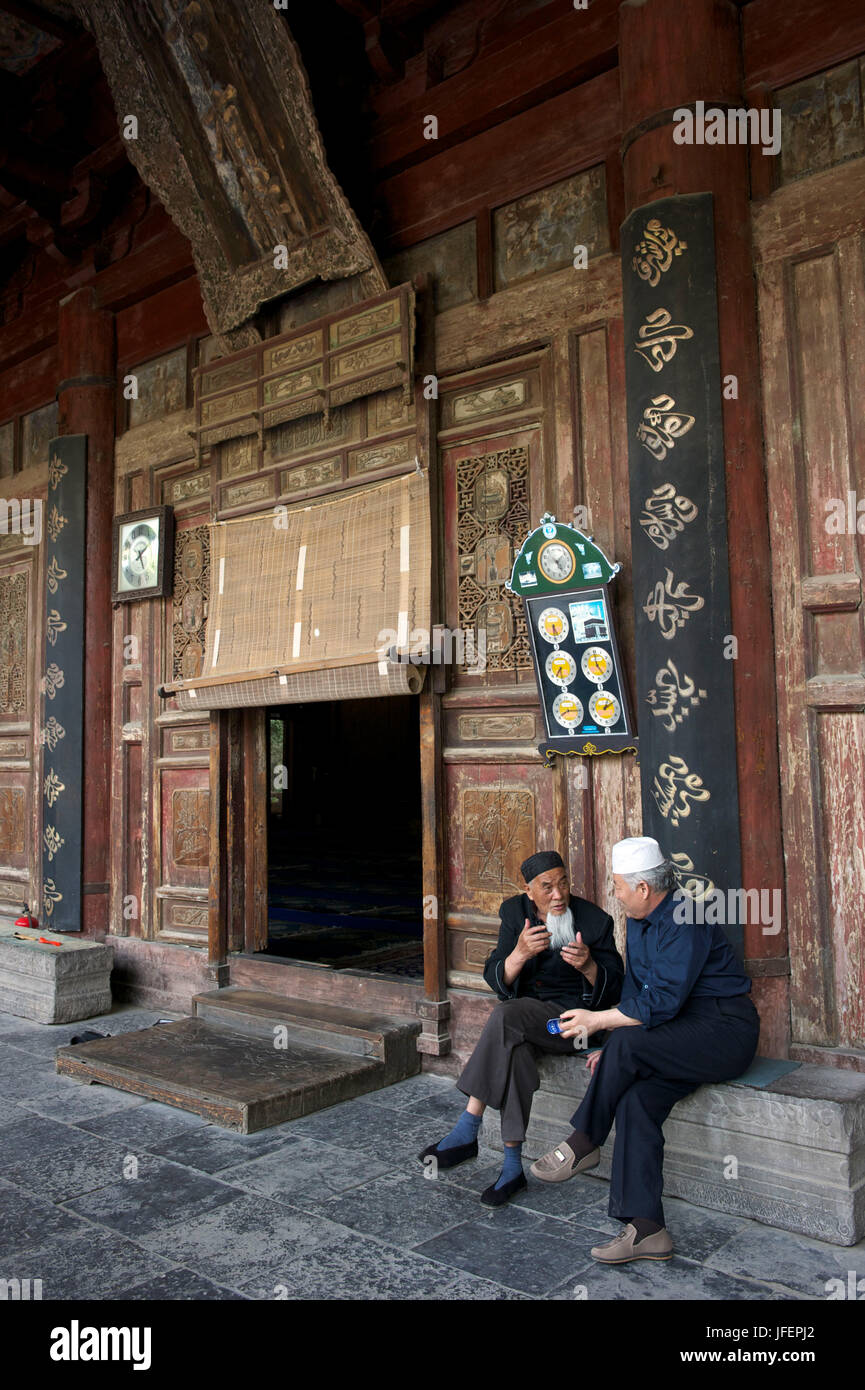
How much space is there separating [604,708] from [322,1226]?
7.49 ft

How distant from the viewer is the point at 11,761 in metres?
7.95

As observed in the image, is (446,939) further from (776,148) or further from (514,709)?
(776,148)

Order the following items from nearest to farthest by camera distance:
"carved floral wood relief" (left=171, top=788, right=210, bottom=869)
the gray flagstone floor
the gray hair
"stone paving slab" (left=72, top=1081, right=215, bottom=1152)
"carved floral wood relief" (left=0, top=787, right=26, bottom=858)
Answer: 1. the gray flagstone floor
2. the gray hair
3. "stone paving slab" (left=72, top=1081, right=215, bottom=1152)
4. "carved floral wood relief" (left=171, top=788, right=210, bottom=869)
5. "carved floral wood relief" (left=0, top=787, right=26, bottom=858)

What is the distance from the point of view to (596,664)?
169 inches

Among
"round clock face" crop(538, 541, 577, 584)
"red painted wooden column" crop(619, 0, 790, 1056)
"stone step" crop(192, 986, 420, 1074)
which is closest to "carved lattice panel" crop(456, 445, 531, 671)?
"round clock face" crop(538, 541, 577, 584)

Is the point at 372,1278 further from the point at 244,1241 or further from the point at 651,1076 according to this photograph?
the point at 651,1076

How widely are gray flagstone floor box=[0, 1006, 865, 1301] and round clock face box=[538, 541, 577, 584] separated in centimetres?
242

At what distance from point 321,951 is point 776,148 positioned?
542 centimetres

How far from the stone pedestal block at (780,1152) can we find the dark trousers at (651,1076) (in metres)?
0.14

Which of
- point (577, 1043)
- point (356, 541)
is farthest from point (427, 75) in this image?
point (577, 1043)

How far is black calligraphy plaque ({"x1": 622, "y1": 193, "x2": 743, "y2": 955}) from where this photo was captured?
375cm

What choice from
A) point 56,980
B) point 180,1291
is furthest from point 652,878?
point 56,980

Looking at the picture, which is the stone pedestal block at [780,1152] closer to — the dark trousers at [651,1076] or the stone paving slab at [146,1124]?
the dark trousers at [651,1076]

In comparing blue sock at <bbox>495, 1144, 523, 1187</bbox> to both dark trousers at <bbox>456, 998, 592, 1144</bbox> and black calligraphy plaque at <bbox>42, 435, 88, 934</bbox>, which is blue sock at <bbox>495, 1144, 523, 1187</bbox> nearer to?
dark trousers at <bbox>456, 998, 592, 1144</bbox>
